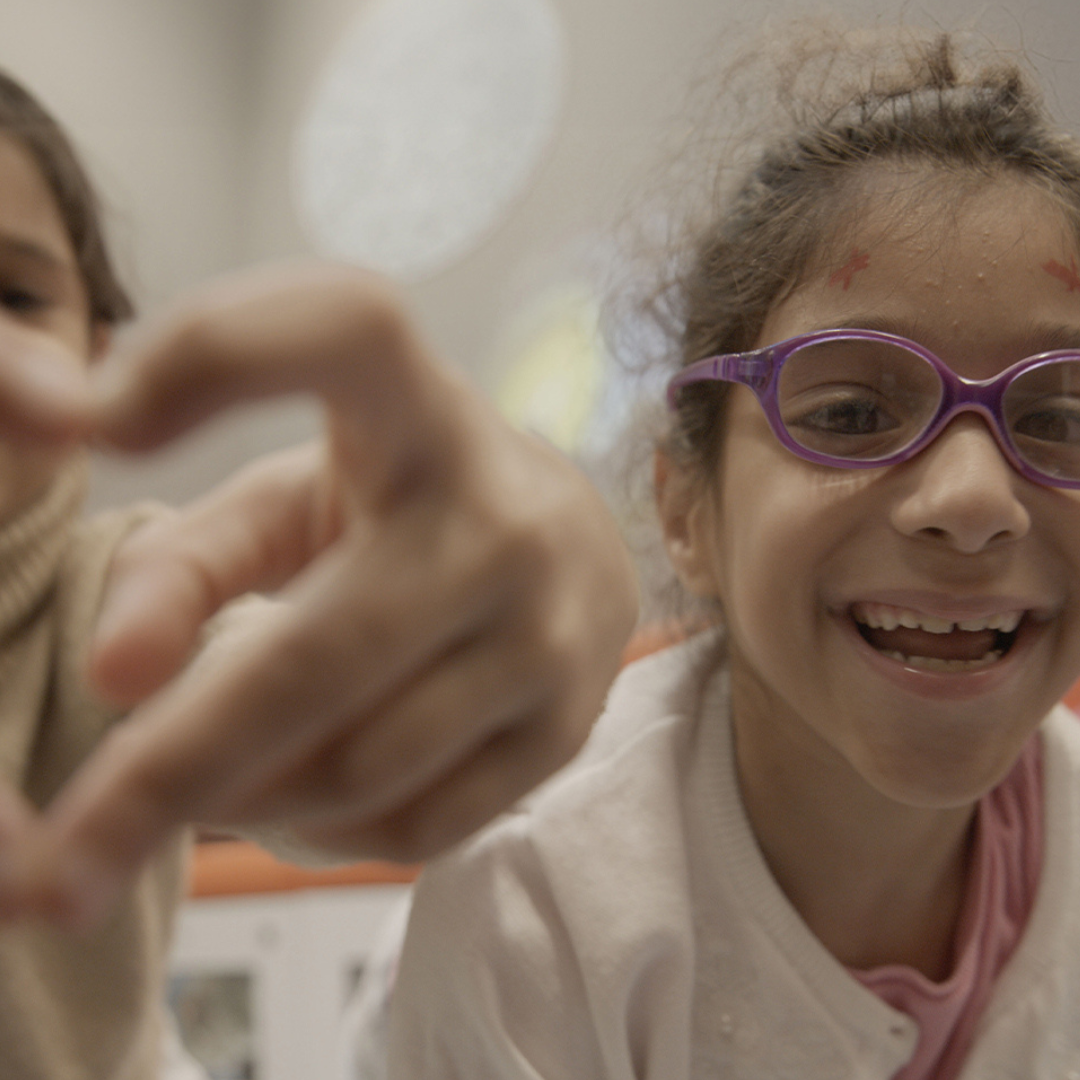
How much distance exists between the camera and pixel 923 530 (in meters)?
0.51

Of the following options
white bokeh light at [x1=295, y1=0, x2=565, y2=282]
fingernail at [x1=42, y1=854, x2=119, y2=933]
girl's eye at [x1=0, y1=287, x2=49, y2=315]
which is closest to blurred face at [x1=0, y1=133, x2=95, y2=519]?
girl's eye at [x1=0, y1=287, x2=49, y2=315]

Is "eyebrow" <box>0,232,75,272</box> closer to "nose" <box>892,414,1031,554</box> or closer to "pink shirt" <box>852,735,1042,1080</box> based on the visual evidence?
"nose" <box>892,414,1031,554</box>

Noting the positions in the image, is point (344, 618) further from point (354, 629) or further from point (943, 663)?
point (943, 663)

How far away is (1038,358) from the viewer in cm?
51

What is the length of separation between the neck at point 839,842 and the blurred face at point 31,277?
21.2 inches

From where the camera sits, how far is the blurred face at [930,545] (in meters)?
0.52

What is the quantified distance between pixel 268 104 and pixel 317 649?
256 cm

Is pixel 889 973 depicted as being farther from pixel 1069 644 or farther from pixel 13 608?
pixel 13 608

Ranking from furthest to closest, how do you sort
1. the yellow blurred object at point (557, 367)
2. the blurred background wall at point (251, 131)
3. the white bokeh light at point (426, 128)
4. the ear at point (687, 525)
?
the white bokeh light at point (426, 128), the blurred background wall at point (251, 131), the yellow blurred object at point (557, 367), the ear at point (687, 525)

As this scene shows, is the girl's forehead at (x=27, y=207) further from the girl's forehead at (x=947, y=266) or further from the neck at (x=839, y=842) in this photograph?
the neck at (x=839, y=842)

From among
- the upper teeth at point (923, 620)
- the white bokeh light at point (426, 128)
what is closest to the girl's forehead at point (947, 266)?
the upper teeth at point (923, 620)

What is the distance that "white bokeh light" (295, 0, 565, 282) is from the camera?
184 centimetres

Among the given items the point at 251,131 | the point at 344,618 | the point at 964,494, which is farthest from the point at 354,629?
the point at 251,131

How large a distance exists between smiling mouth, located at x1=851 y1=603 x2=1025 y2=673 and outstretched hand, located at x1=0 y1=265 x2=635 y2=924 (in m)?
0.30
